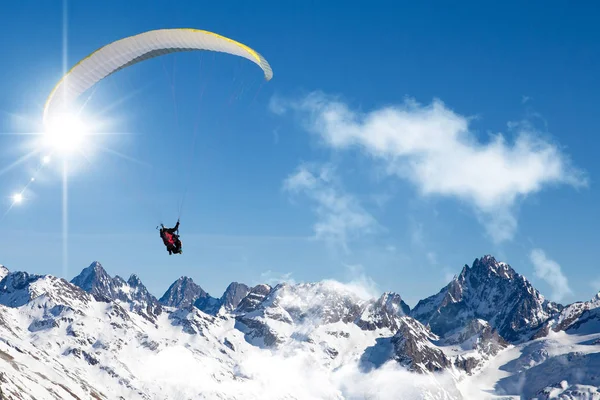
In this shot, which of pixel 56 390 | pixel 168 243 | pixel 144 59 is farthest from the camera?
pixel 56 390

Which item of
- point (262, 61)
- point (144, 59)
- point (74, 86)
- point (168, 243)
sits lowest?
point (168, 243)

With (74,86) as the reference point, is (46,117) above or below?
below

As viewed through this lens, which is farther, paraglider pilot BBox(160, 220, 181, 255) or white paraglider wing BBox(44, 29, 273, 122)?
paraglider pilot BBox(160, 220, 181, 255)

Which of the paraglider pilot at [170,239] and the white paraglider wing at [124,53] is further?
the paraglider pilot at [170,239]

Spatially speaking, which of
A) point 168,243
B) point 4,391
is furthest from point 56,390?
point 168,243

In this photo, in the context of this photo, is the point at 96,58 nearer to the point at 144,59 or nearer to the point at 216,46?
the point at 144,59

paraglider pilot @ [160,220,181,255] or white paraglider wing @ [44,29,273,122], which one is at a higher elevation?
white paraglider wing @ [44,29,273,122]

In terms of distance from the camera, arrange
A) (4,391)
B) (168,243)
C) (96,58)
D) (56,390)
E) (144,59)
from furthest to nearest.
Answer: (56,390) → (4,391) → (168,243) → (144,59) → (96,58)

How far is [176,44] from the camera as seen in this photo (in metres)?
38.1

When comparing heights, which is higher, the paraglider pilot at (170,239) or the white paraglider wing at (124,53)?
the white paraglider wing at (124,53)

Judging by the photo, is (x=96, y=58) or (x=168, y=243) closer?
(x=96, y=58)

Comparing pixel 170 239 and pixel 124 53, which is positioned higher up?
pixel 124 53

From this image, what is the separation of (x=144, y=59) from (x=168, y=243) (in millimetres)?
13098

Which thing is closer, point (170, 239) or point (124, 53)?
point (124, 53)
